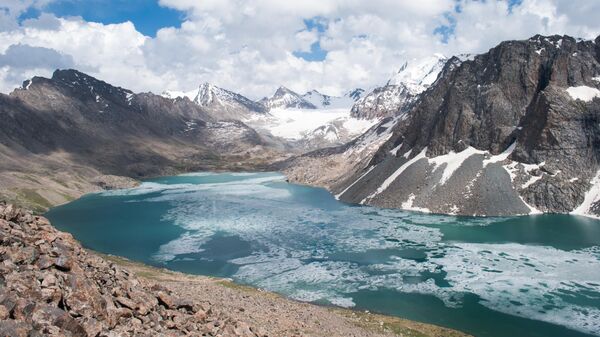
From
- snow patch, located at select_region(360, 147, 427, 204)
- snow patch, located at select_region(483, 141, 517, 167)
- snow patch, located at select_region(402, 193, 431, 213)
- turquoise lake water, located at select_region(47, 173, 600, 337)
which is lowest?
turquoise lake water, located at select_region(47, 173, 600, 337)

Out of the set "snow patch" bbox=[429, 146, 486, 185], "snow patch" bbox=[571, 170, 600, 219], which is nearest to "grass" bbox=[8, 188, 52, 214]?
"snow patch" bbox=[429, 146, 486, 185]

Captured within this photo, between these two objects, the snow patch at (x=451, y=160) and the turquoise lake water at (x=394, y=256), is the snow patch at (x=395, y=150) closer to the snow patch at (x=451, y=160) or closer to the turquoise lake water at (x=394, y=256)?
the snow patch at (x=451, y=160)

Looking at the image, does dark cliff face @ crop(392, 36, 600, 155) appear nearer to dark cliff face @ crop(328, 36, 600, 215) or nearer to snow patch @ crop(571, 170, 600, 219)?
dark cliff face @ crop(328, 36, 600, 215)

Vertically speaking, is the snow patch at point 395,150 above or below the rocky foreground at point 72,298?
above

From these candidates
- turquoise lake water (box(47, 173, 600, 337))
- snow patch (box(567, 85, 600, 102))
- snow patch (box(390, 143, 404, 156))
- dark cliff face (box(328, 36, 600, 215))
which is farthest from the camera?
snow patch (box(390, 143, 404, 156))

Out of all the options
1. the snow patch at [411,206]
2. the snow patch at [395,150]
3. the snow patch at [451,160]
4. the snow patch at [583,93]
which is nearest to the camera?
the snow patch at [411,206]

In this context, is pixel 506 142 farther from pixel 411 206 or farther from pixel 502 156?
pixel 411 206

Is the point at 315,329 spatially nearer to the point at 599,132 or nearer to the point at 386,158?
the point at 599,132

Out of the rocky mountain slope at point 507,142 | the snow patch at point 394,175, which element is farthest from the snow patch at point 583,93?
the snow patch at point 394,175
